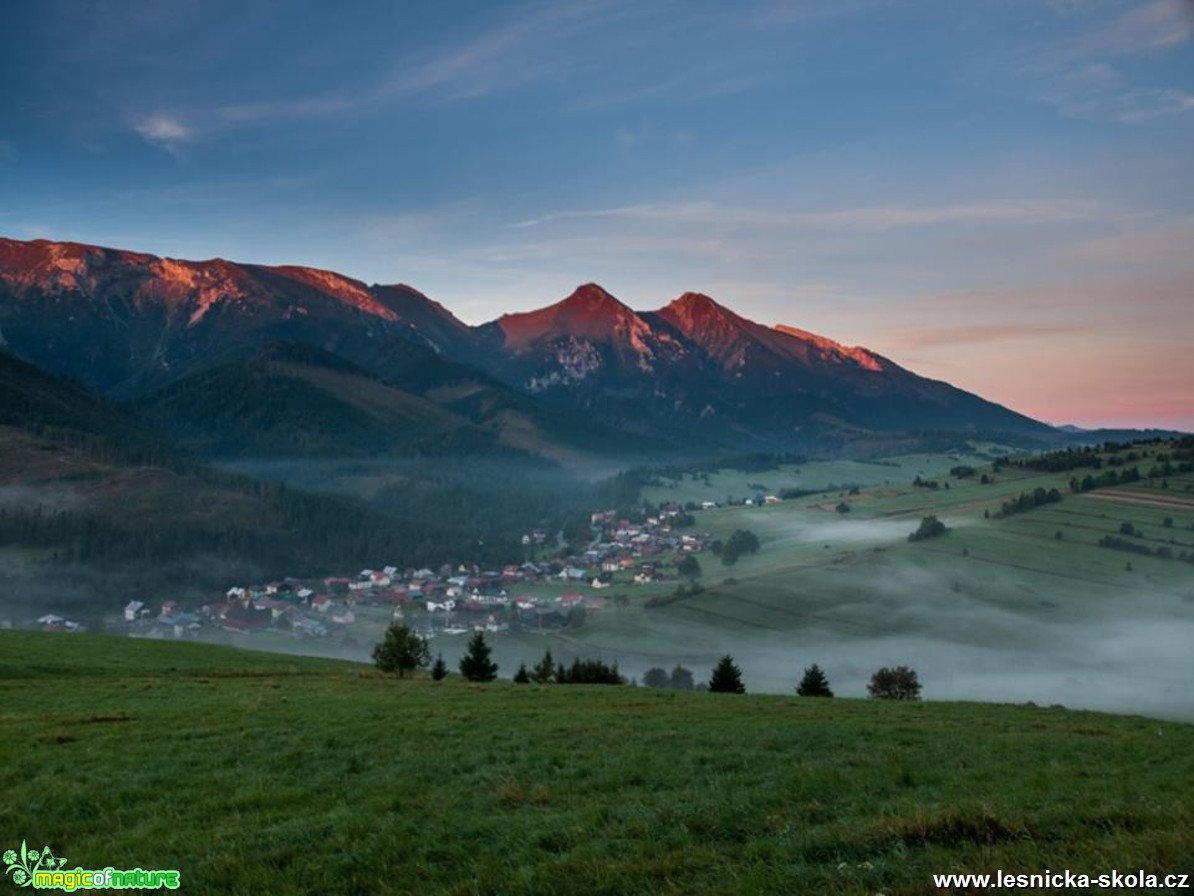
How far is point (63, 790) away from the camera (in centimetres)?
1513

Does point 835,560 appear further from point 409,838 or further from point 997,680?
point 409,838

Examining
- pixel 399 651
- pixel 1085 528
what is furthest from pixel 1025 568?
pixel 399 651

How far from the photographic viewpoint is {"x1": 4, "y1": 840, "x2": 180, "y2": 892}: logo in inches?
404

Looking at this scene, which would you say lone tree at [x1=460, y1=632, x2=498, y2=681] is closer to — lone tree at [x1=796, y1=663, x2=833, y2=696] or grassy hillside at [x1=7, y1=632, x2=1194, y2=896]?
lone tree at [x1=796, y1=663, x2=833, y2=696]

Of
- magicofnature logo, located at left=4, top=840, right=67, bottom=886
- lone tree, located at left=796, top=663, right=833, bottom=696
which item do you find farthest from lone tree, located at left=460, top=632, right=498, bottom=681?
magicofnature logo, located at left=4, top=840, right=67, bottom=886

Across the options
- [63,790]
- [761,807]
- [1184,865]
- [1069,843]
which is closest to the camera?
[1184,865]

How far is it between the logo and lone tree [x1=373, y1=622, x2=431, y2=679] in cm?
4221

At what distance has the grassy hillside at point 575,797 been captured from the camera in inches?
372

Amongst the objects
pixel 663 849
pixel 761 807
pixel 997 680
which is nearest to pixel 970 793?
pixel 761 807

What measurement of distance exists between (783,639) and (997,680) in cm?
3684

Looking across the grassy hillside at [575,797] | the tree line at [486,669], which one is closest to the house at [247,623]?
the tree line at [486,669]

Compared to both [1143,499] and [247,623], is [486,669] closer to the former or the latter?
[247,623]

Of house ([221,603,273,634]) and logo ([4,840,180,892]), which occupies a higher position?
logo ([4,840,180,892])

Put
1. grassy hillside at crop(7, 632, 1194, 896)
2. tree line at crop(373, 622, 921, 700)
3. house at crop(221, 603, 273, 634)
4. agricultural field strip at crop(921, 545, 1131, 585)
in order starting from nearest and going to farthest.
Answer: grassy hillside at crop(7, 632, 1194, 896) → tree line at crop(373, 622, 921, 700) → agricultural field strip at crop(921, 545, 1131, 585) → house at crop(221, 603, 273, 634)
